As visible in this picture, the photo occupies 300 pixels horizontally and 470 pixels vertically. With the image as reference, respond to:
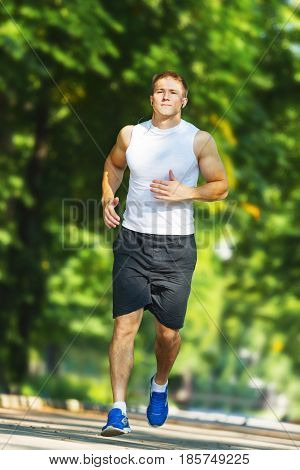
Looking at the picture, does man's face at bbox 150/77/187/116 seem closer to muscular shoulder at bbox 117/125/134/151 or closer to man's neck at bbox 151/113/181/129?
man's neck at bbox 151/113/181/129

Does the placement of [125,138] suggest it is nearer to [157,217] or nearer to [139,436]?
[157,217]

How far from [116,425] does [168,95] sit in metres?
1.85

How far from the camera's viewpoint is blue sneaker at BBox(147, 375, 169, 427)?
7.61 metres

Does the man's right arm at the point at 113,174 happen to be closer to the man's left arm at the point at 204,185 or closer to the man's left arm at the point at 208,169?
the man's left arm at the point at 204,185

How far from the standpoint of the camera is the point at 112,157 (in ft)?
24.4

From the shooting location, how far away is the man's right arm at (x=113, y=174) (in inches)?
280

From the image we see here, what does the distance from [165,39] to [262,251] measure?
A: 904cm

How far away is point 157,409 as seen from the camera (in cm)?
764

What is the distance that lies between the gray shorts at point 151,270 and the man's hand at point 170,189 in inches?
13.7

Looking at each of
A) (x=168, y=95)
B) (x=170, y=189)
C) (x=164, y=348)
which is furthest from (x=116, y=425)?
(x=168, y=95)

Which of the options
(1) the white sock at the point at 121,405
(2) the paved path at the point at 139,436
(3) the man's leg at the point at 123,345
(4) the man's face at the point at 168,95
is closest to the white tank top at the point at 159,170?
(4) the man's face at the point at 168,95

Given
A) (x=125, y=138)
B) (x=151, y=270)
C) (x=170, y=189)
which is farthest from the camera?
(x=151, y=270)
